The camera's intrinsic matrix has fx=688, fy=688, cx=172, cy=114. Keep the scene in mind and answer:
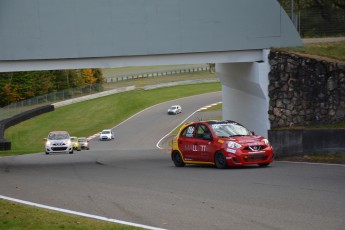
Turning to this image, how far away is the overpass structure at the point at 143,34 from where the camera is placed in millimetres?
25297

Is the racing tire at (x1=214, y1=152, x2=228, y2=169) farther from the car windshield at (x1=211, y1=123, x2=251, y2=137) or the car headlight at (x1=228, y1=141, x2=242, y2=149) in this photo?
the car windshield at (x1=211, y1=123, x2=251, y2=137)

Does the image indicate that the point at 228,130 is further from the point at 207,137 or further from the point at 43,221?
the point at 43,221

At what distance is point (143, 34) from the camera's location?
1037 inches

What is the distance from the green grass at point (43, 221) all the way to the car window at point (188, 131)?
409 inches

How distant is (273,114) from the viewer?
26656 millimetres

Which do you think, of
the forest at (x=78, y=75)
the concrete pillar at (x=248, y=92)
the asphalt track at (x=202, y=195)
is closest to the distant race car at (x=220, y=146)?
the asphalt track at (x=202, y=195)

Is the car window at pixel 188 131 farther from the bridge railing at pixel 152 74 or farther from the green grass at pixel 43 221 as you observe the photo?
the bridge railing at pixel 152 74

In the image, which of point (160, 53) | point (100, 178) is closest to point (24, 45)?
point (160, 53)

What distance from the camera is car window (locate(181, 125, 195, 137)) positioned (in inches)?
859

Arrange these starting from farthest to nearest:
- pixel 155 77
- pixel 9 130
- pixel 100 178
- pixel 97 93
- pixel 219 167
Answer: pixel 155 77
pixel 97 93
pixel 9 130
pixel 219 167
pixel 100 178

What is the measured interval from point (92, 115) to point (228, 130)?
2515 inches

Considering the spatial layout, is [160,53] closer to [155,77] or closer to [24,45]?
[24,45]

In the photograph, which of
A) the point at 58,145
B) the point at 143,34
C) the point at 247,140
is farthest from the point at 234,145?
the point at 58,145

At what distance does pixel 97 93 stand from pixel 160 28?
7219cm
